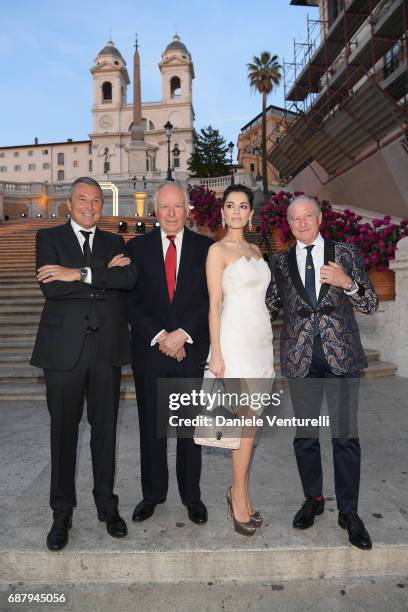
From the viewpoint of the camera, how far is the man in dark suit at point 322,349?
118 inches

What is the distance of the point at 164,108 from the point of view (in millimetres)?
80938

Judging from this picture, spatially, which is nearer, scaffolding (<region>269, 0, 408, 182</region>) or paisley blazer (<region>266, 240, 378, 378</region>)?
paisley blazer (<region>266, 240, 378, 378</region>)

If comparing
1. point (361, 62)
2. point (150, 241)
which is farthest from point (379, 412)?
point (361, 62)

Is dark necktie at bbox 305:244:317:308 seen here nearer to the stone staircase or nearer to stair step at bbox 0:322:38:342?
the stone staircase

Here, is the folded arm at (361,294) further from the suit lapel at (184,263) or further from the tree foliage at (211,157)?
the tree foliage at (211,157)

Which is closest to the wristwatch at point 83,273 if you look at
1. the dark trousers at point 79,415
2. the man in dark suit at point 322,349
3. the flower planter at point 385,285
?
the dark trousers at point 79,415

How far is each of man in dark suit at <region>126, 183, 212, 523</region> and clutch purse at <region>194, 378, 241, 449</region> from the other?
0.42 metres

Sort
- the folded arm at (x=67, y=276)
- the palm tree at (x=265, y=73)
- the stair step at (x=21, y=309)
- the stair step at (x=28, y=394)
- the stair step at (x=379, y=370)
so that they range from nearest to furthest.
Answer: the folded arm at (x=67, y=276) → the stair step at (x=28, y=394) → the stair step at (x=379, y=370) → the stair step at (x=21, y=309) → the palm tree at (x=265, y=73)

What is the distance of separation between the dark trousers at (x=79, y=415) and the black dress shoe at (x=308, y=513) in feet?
4.19

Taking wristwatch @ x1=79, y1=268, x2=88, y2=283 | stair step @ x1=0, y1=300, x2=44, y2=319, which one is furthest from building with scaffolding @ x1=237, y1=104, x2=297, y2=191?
wristwatch @ x1=79, y1=268, x2=88, y2=283

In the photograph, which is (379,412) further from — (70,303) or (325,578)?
(70,303)

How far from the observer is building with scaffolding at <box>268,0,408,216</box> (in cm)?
1448

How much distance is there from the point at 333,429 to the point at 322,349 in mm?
552

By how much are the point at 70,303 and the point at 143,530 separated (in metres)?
1.63
